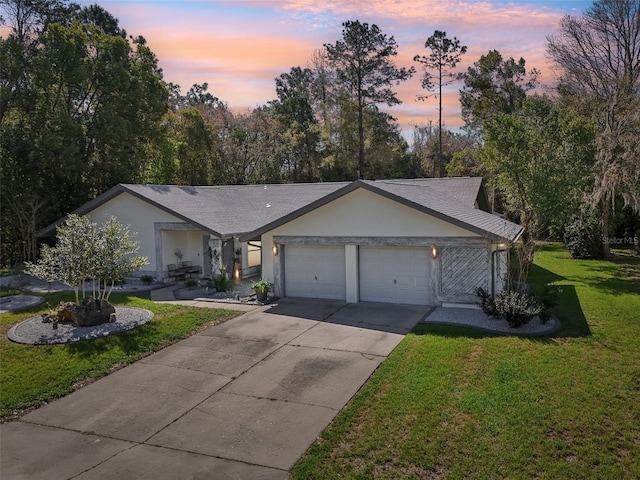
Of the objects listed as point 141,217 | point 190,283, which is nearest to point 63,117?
point 141,217

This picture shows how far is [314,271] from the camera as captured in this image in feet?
52.6

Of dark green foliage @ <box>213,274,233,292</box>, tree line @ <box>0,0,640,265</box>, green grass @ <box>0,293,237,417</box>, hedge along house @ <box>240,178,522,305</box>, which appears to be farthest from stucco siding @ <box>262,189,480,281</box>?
tree line @ <box>0,0,640,265</box>

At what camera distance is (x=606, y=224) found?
2438 centimetres

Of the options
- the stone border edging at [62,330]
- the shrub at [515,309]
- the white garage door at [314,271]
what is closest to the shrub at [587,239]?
the shrub at [515,309]

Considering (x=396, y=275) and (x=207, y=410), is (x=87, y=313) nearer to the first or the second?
(x=207, y=410)

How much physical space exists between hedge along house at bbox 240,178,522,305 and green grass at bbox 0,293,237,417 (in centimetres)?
333

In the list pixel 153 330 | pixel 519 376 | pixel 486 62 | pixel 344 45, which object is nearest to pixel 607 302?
pixel 519 376

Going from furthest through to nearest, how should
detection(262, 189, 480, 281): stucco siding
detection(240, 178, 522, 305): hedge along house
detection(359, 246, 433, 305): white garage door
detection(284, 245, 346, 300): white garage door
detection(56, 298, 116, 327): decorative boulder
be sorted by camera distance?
1. detection(284, 245, 346, 300): white garage door
2. detection(359, 246, 433, 305): white garage door
3. detection(262, 189, 480, 281): stucco siding
4. detection(240, 178, 522, 305): hedge along house
5. detection(56, 298, 116, 327): decorative boulder

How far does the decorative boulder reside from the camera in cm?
1236

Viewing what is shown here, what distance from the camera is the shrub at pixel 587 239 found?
82.5ft

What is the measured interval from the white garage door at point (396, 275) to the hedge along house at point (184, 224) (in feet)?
18.8

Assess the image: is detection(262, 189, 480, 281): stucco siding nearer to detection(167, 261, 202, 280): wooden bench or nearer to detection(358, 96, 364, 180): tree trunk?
detection(167, 261, 202, 280): wooden bench

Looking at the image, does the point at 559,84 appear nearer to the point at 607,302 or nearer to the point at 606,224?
the point at 606,224

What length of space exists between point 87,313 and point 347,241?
25.6 ft
